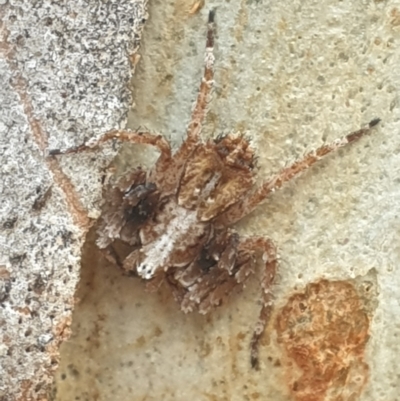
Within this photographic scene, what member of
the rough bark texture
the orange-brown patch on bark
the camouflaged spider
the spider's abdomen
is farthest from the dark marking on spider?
the orange-brown patch on bark

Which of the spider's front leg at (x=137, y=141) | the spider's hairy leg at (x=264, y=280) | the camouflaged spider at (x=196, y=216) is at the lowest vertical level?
the spider's hairy leg at (x=264, y=280)

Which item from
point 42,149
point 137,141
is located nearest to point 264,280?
point 137,141

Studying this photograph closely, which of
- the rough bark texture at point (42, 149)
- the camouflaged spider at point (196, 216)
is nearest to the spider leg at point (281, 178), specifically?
the camouflaged spider at point (196, 216)

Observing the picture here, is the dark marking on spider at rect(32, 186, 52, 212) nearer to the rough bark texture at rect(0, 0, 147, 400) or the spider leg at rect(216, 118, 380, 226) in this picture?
the rough bark texture at rect(0, 0, 147, 400)

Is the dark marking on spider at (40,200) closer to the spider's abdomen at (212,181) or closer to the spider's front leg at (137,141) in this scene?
the spider's front leg at (137,141)

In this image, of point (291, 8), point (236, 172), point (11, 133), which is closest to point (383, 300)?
point (236, 172)

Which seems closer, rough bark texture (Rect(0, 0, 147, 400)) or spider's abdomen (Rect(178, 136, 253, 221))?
rough bark texture (Rect(0, 0, 147, 400))
